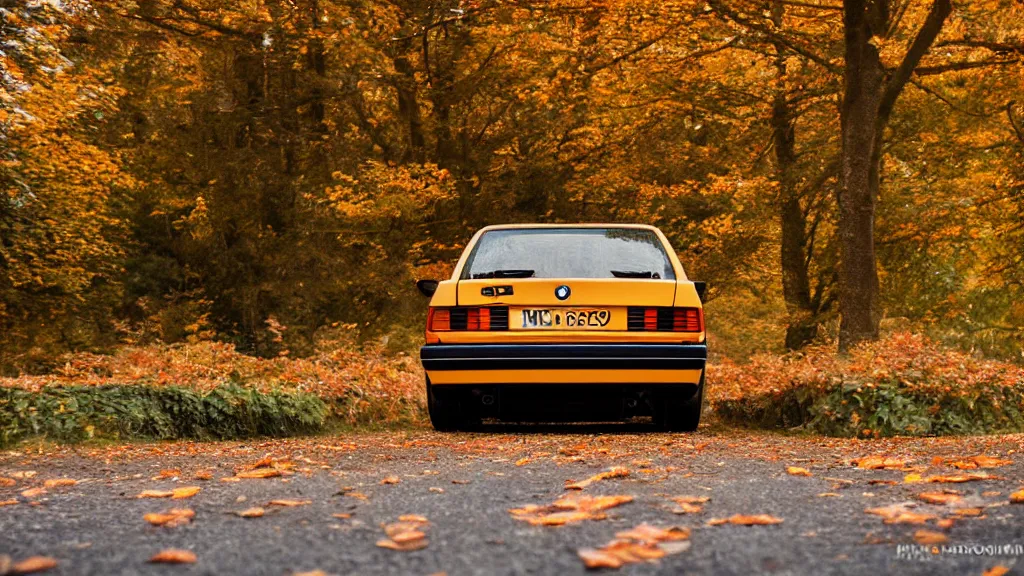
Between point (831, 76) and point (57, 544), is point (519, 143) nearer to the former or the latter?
point (831, 76)

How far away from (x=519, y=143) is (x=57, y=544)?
17.5 meters

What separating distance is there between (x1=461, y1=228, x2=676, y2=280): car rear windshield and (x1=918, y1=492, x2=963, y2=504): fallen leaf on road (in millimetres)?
3741

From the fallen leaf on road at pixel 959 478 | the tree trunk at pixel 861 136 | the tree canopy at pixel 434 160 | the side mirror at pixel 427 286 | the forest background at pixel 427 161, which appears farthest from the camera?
the tree canopy at pixel 434 160

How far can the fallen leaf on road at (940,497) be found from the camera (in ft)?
13.8

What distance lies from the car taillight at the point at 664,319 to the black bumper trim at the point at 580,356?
0.46ft

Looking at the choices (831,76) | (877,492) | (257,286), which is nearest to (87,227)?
(257,286)

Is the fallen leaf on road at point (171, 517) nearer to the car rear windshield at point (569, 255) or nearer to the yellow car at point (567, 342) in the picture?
the yellow car at point (567, 342)

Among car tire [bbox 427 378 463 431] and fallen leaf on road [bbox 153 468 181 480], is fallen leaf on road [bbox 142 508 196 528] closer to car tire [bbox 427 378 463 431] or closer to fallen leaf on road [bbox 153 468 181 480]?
fallen leaf on road [bbox 153 468 181 480]

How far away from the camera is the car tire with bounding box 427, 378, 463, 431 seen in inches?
326

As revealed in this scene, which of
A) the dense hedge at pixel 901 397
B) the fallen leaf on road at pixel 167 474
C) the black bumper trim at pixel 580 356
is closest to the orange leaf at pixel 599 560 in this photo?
the fallen leaf on road at pixel 167 474

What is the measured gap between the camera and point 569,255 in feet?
27.3

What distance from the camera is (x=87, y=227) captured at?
21406 mm

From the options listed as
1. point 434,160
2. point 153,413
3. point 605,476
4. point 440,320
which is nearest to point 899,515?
point 605,476

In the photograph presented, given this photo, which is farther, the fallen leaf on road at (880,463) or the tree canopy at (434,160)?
the tree canopy at (434,160)
